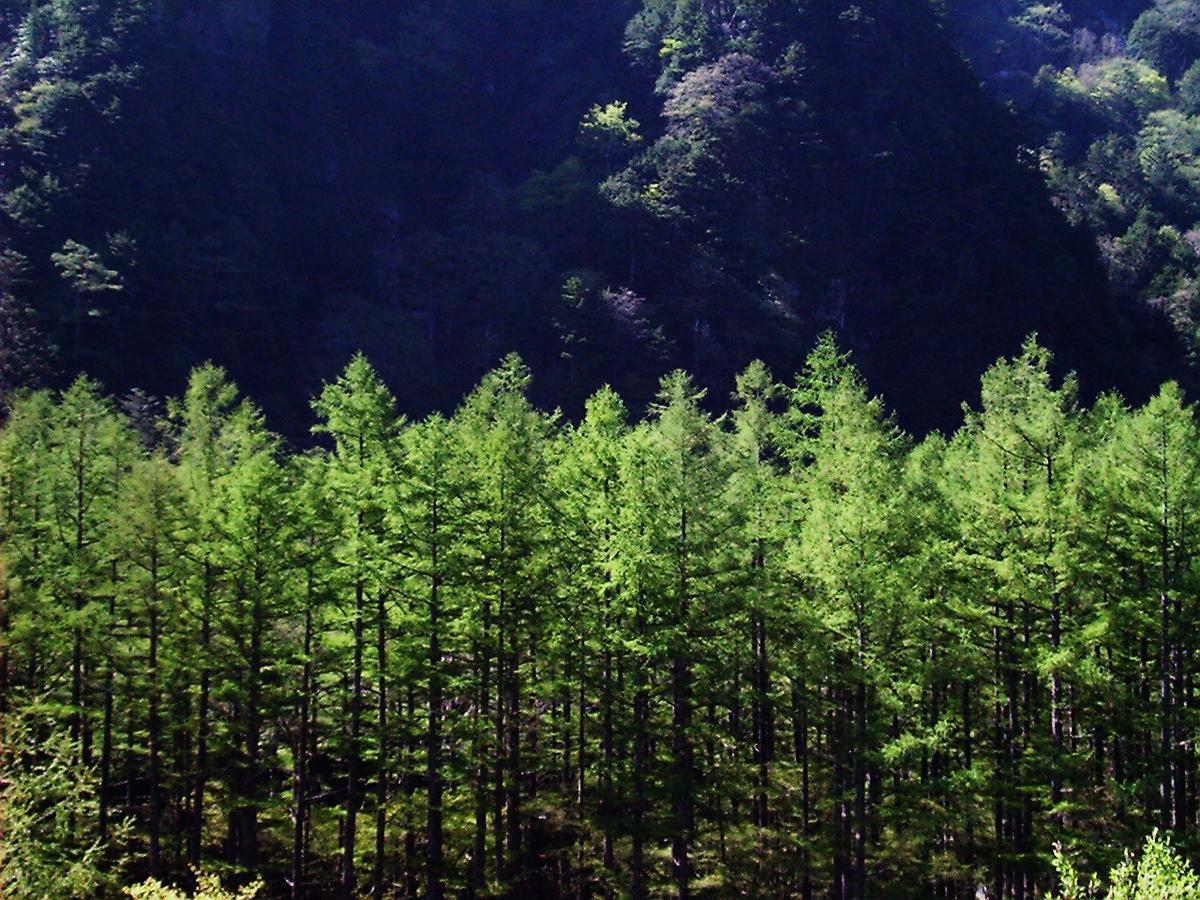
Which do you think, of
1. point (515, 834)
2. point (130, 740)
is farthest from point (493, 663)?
point (130, 740)

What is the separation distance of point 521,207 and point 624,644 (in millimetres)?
67771

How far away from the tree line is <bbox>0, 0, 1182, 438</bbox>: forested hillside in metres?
40.1

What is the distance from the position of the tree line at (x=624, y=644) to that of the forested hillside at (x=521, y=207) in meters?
40.1

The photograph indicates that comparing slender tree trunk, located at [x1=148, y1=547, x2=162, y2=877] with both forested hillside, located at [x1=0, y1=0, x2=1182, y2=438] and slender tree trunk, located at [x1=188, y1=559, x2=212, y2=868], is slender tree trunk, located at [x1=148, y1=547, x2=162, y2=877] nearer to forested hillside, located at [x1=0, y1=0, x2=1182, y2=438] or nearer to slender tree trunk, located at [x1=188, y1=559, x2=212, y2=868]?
slender tree trunk, located at [x1=188, y1=559, x2=212, y2=868]

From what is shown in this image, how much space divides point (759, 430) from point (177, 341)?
4788 cm

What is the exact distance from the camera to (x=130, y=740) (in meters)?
31.1

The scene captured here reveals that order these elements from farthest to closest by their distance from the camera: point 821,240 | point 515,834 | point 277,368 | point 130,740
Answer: point 821,240, point 277,368, point 130,740, point 515,834

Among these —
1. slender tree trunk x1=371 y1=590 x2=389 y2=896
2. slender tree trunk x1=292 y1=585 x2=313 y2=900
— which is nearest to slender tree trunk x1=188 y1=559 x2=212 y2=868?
slender tree trunk x1=292 y1=585 x2=313 y2=900

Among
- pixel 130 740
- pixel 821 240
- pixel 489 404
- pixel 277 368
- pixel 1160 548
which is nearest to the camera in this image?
pixel 1160 548

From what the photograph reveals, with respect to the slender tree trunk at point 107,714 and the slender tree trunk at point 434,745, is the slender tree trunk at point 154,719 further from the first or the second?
the slender tree trunk at point 434,745

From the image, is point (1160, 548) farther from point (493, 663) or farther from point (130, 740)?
point (130, 740)

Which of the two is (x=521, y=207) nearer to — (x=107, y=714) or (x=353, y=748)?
(x=107, y=714)

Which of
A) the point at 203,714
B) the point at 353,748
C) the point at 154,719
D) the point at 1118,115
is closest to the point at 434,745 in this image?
the point at 353,748

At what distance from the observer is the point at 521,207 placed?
8825 cm
